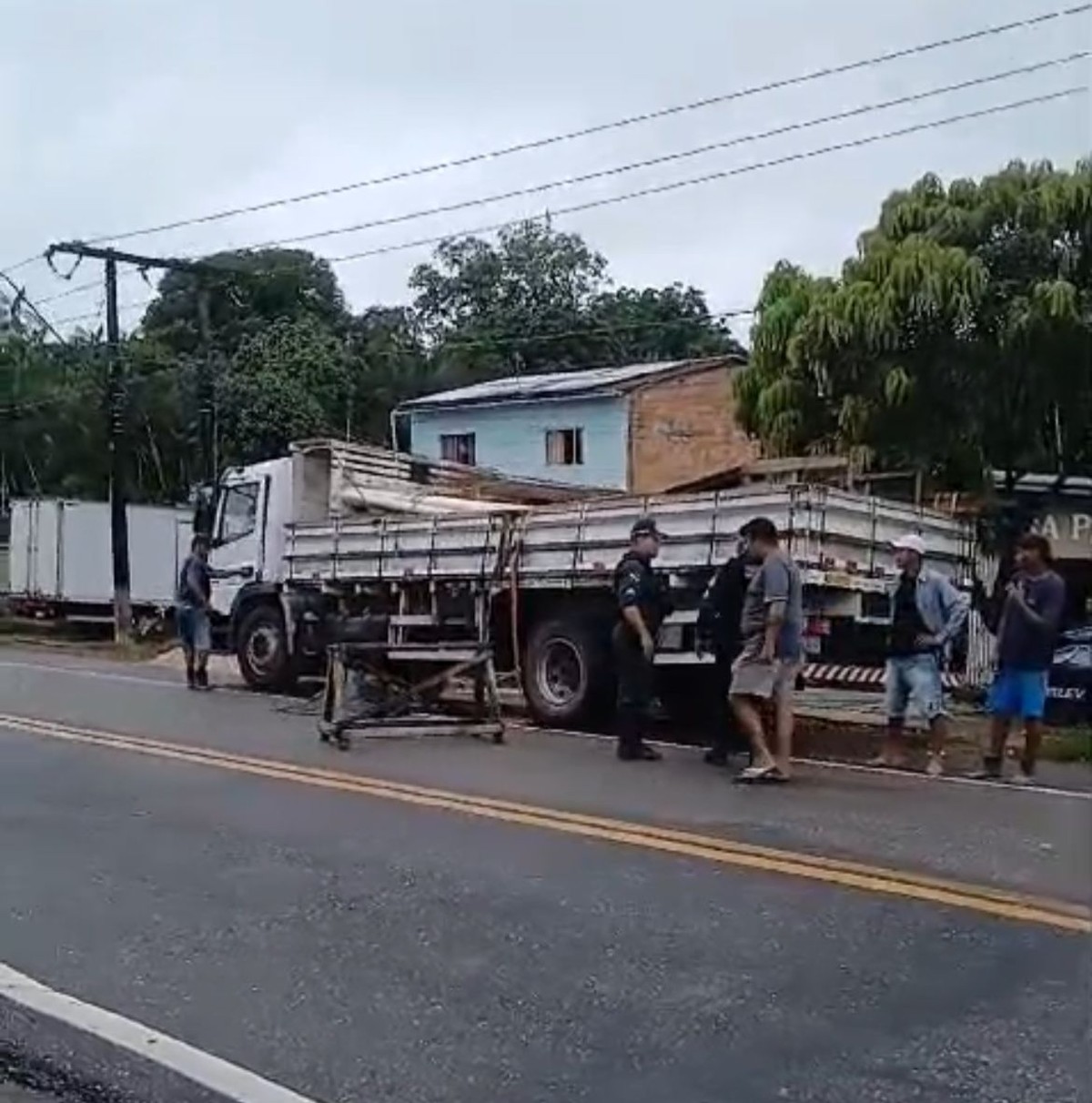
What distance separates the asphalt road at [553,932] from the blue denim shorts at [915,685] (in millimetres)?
640

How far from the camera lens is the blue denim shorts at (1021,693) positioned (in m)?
11.2

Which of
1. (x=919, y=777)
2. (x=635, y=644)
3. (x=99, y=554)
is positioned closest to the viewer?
(x=919, y=777)

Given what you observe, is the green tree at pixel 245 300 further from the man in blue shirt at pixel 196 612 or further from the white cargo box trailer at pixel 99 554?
the man in blue shirt at pixel 196 612

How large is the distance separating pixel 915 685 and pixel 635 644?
77.0 inches

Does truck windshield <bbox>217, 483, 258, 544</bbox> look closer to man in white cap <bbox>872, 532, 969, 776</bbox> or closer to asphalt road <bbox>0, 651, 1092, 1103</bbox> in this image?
asphalt road <bbox>0, 651, 1092, 1103</bbox>

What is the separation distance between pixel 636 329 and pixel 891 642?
4030cm

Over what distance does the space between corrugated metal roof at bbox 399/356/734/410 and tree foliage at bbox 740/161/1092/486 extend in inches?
753

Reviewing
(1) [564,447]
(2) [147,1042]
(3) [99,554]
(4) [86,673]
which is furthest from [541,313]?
(2) [147,1042]

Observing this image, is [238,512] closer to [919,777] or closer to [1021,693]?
[919,777]

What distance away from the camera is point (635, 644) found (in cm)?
1257

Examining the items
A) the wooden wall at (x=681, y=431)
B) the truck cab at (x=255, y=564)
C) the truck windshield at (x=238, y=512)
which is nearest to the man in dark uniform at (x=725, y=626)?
the truck cab at (x=255, y=564)

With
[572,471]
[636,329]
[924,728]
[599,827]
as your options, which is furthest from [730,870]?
[636,329]

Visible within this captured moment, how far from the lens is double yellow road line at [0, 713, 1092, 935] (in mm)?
7188

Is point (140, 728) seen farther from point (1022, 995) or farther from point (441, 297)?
point (441, 297)
